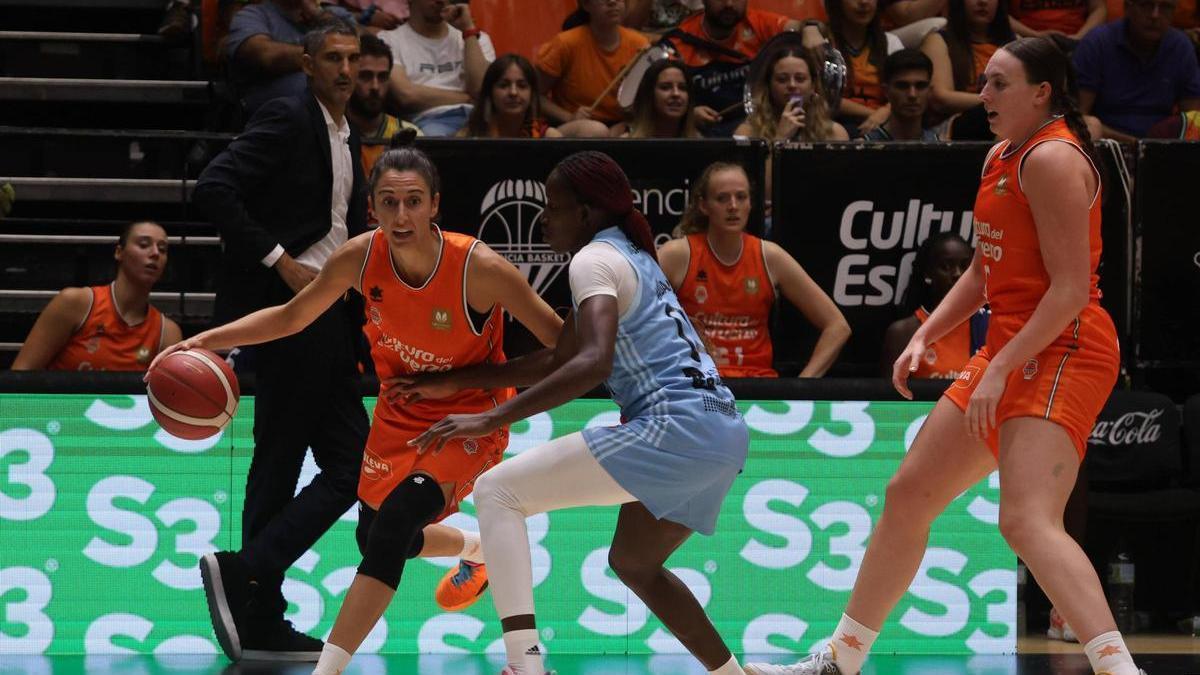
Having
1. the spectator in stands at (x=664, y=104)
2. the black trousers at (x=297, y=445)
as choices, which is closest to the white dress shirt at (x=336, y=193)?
the black trousers at (x=297, y=445)

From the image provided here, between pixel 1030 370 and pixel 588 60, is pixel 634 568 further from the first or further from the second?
pixel 588 60

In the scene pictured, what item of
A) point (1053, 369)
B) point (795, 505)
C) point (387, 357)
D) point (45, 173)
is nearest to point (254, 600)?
point (387, 357)

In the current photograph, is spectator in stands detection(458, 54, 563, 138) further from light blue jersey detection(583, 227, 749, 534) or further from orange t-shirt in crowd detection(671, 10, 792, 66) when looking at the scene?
light blue jersey detection(583, 227, 749, 534)

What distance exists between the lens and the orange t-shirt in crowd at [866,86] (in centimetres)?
820

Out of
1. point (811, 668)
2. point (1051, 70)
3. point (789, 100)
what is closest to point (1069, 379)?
point (1051, 70)

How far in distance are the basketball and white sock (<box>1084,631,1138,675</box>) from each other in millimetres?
2576

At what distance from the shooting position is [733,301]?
645 cm

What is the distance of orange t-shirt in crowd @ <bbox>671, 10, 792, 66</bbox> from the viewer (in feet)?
26.7

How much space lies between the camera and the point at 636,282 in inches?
166

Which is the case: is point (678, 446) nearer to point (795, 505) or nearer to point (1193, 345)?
point (795, 505)

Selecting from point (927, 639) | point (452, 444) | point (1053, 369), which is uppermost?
point (1053, 369)

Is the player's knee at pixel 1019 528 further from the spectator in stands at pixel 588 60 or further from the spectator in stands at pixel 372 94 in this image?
the spectator in stands at pixel 588 60

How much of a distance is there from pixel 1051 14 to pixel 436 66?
3583 millimetres

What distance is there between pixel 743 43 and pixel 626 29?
2.04 ft
